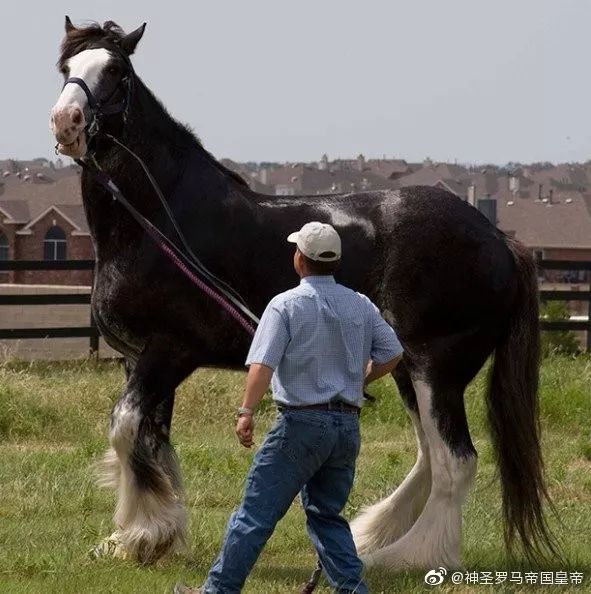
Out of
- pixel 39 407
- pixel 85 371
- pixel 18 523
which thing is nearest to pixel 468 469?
Result: pixel 18 523

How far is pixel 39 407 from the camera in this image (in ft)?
41.6

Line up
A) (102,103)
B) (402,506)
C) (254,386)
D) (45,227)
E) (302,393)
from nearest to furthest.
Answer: (254,386) → (302,393) → (102,103) → (402,506) → (45,227)

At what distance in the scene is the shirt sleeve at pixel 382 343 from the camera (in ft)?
20.7

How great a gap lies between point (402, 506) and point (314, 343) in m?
2.36

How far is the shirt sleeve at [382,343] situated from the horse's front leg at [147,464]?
1.62 meters

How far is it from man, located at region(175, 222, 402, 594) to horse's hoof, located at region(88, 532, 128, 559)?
144 cm

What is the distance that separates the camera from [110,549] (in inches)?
298

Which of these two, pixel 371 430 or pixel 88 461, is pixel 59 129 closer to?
pixel 88 461

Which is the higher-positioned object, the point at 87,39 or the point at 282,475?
the point at 87,39

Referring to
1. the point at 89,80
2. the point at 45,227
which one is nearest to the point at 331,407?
the point at 89,80

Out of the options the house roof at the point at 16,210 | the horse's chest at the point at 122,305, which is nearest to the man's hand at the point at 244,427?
the horse's chest at the point at 122,305

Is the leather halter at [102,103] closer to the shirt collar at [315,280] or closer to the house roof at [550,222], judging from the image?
the shirt collar at [315,280]

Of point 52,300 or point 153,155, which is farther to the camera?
point 52,300

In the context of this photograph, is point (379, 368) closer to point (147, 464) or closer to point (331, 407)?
point (331, 407)
